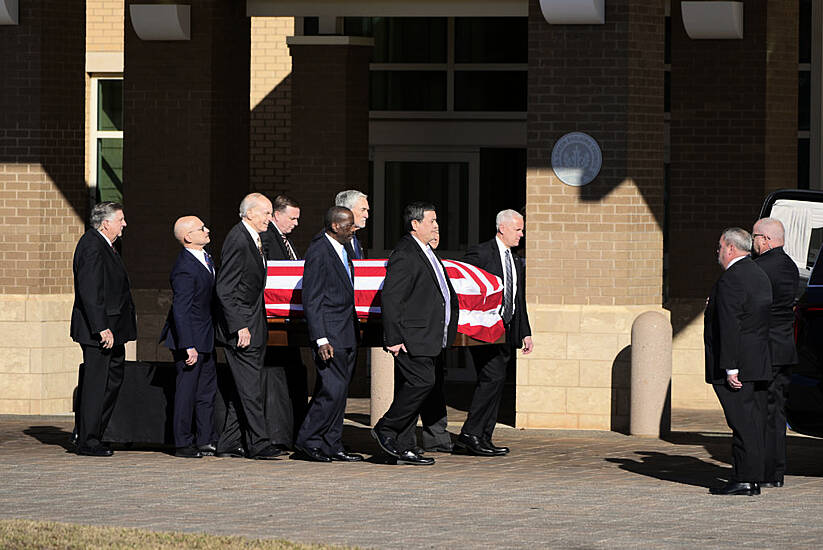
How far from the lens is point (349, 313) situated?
12.4 metres

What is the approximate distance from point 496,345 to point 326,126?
6.22 meters

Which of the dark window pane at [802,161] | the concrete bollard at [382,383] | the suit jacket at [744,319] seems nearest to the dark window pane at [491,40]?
the dark window pane at [802,161]

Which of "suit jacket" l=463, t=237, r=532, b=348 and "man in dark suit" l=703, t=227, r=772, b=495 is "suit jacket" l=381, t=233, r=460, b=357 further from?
"man in dark suit" l=703, t=227, r=772, b=495

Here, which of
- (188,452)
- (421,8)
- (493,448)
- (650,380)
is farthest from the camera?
(421,8)

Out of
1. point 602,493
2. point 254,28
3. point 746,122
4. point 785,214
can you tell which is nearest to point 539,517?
point 602,493

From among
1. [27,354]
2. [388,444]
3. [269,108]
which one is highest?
[269,108]

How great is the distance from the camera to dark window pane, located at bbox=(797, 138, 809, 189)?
18.3 metres

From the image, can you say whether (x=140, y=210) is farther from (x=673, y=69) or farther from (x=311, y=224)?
(x=673, y=69)

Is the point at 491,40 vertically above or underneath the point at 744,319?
above

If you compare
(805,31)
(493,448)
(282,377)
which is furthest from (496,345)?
(805,31)

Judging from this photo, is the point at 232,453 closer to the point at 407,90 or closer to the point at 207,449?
the point at 207,449

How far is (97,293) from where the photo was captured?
1261cm

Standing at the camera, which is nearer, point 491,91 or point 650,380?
point 650,380

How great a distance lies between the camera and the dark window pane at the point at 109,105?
20.7 m
